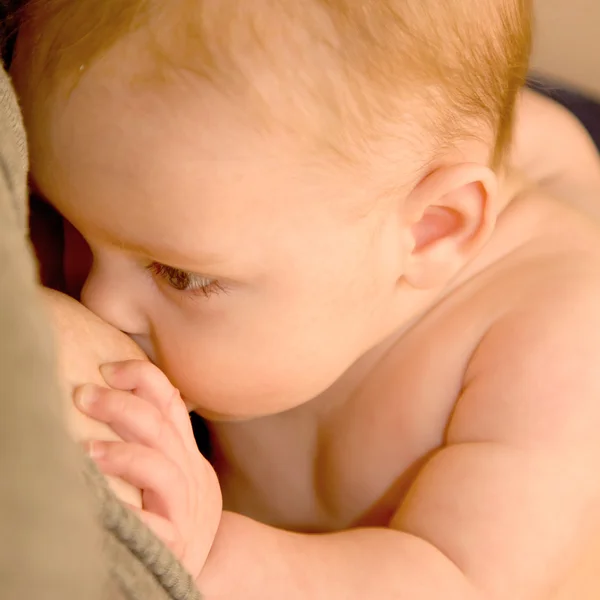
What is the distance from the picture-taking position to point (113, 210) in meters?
0.57

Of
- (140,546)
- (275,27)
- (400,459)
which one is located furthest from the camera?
(400,459)

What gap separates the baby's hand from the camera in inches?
19.1

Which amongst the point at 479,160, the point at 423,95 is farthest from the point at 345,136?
the point at 479,160

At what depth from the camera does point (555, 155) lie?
1.00m

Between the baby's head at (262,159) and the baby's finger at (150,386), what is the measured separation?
0.07 m

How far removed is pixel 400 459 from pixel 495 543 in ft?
0.47

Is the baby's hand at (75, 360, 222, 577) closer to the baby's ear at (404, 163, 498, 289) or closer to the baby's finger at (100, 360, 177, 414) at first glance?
the baby's finger at (100, 360, 177, 414)

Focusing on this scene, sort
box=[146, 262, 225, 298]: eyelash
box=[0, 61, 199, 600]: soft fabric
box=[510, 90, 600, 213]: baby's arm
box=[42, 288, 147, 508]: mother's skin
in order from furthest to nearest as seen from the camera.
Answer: box=[510, 90, 600, 213]: baby's arm < box=[146, 262, 225, 298]: eyelash < box=[42, 288, 147, 508]: mother's skin < box=[0, 61, 199, 600]: soft fabric

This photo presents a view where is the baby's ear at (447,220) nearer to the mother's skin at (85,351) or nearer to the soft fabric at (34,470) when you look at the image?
the mother's skin at (85,351)

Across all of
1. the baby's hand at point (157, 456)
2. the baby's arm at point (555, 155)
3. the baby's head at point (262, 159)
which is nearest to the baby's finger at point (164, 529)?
the baby's hand at point (157, 456)

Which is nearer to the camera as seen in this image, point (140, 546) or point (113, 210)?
point (140, 546)

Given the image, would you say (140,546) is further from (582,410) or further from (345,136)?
(582,410)

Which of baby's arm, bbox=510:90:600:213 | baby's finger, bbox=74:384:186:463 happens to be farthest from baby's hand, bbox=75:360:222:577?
baby's arm, bbox=510:90:600:213

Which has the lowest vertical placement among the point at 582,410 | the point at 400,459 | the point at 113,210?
the point at 400,459
